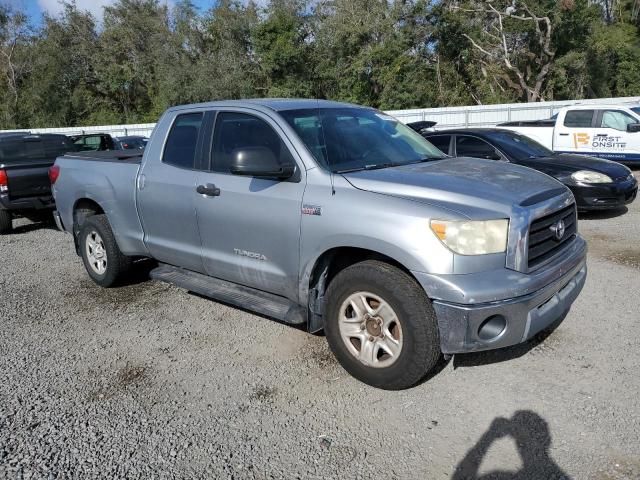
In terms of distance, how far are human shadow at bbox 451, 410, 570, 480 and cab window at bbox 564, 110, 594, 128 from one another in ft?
36.7

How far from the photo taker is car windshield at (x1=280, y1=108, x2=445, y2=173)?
3.99 m

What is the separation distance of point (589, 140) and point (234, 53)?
2856 centimetres

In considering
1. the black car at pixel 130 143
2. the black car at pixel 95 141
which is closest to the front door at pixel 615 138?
the black car at pixel 95 141

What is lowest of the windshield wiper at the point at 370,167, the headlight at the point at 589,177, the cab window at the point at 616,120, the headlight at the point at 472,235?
the headlight at the point at 589,177

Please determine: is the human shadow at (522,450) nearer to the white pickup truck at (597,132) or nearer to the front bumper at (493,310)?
the front bumper at (493,310)

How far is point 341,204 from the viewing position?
357 centimetres

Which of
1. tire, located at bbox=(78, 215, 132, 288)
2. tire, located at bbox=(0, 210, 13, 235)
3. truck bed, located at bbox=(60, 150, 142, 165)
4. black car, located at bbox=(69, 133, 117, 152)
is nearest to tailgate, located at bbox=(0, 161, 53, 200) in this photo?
tire, located at bbox=(0, 210, 13, 235)

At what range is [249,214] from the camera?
161 inches

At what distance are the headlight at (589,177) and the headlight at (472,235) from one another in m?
5.68

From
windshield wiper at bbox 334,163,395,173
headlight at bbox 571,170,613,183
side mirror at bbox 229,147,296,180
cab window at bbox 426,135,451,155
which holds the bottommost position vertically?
headlight at bbox 571,170,613,183

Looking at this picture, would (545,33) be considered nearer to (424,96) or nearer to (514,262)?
(424,96)

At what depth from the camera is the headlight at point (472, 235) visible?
3.18 metres

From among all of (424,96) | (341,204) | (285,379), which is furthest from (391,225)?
(424,96)

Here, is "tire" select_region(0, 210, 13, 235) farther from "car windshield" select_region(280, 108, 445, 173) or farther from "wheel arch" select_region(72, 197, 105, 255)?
Answer: "car windshield" select_region(280, 108, 445, 173)
